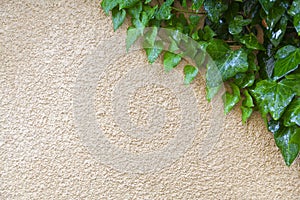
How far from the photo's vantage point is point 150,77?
1.16 meters

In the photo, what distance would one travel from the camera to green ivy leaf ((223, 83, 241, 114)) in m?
1.12

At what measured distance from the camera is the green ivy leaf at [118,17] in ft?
3.63

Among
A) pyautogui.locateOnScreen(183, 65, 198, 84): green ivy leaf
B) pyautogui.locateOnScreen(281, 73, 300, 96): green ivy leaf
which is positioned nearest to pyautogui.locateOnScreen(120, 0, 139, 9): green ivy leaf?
pyautogui.locateOnScreen(183, 65, 198, 84): green ivy leaf

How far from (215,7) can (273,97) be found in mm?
289

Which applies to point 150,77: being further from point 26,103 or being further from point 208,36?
point 26,103

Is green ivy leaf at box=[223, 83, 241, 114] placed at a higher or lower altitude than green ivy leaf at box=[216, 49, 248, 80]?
lower

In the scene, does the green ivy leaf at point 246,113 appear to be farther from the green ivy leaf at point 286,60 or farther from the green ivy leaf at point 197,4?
the green ivy leaf at point 197,4

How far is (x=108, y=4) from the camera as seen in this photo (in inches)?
43.2

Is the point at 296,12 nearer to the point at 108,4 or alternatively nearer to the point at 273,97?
the point at 273,97

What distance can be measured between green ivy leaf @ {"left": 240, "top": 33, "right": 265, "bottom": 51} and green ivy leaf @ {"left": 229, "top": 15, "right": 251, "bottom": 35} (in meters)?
0.03

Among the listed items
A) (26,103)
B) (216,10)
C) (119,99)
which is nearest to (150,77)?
Answer: (119,99)

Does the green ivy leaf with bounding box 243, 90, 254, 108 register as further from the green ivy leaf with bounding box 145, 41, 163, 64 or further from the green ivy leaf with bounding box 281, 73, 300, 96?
the green ivy leaf with bounding box 145, 41, 163, 64

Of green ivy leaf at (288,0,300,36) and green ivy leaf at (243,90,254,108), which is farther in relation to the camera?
green ivy leaf at (243,90,254,108)

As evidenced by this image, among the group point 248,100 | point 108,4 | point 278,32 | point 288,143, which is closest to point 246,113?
point 248,100
